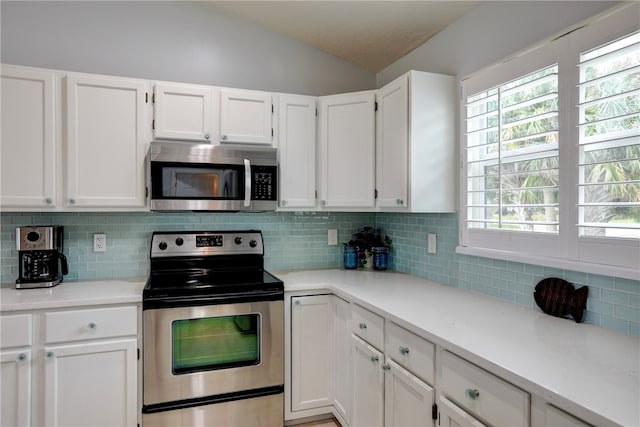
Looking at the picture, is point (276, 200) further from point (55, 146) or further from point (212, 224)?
point (55, 146)

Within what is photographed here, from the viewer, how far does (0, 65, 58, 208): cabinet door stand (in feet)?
6.98

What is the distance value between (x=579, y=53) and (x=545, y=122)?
303mm

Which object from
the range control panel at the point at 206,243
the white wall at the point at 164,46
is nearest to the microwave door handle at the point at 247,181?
the range control panel at the point at 206,243

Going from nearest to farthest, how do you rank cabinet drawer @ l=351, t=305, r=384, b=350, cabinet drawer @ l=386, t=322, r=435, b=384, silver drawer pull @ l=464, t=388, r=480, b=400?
silver drawer pull @ l=464, t=388, r=480, b=400
cabinet drawer @ l=386, t=322, r=435, b=384
cabinet drawer @ l=351, t=305, r=384, b=350

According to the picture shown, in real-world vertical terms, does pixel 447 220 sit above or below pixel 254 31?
below

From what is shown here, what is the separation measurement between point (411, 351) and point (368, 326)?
0.39 metres

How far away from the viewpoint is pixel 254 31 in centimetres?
285

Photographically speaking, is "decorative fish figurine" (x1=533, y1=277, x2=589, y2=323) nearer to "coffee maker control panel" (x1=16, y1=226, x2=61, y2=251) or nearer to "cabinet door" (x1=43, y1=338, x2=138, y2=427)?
"cabinet door" (x1=43, y1=338, x2=138, y2=427)

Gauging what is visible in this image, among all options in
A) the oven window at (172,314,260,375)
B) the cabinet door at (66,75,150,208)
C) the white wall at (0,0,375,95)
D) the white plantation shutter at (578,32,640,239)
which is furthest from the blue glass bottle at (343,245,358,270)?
the white plantation shutter at (578,32,640,239)

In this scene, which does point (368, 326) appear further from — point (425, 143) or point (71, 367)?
point (71, 367)

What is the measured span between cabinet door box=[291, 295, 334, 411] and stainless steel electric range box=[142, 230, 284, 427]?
101 millimetres

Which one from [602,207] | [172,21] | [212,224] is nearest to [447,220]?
[602,207]

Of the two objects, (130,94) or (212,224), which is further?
(212,224)

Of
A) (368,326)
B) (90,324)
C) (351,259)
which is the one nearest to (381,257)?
(351,259)
